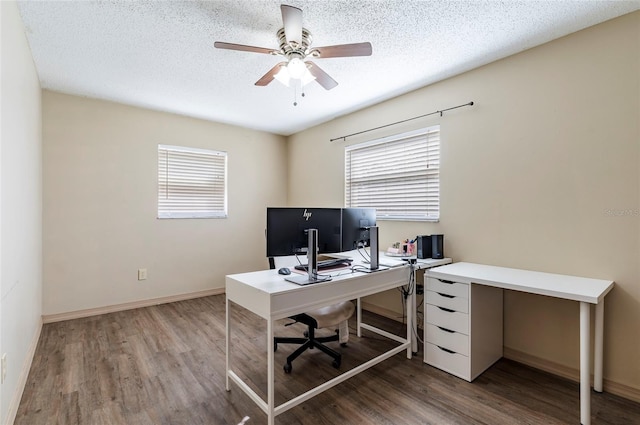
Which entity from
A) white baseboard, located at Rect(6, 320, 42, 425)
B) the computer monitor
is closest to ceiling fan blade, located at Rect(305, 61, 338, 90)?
the computer monitor

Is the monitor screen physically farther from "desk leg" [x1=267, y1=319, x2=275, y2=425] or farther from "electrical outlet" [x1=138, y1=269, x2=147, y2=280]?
"electrical outlet" [x1=138, y1=269, x2=147, y2=280]

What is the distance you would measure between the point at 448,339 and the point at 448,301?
281 mm

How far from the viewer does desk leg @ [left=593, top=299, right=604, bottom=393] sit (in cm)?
194

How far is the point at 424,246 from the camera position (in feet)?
9.26

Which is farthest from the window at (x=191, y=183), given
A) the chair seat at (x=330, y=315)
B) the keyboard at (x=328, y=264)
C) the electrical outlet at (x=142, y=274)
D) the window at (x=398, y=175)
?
the chair seat at (x=330, y=315)

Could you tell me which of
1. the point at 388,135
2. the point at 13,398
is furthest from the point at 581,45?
the point at 13,398

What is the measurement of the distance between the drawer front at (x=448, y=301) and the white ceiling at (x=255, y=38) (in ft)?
6.32

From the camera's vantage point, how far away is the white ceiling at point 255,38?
196 centimetres

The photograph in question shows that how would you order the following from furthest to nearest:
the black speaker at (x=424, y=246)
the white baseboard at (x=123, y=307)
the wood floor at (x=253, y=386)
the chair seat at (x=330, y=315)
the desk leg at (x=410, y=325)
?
the white baseboard at (x=123, y=307)
the black speaker at (x=424, y=246)
the desk leg at (x=410, y=325)
the chair seat at (x=330, y=315)
the wood floor at (x=253, y=386)

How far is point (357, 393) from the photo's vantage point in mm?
2049

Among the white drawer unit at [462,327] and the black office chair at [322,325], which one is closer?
the white drawer unit at [462,327]

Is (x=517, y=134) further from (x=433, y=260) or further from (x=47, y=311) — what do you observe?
(x=47, y=311)

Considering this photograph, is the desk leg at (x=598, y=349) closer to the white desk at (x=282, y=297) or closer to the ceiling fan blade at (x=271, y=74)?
the white desk at (x=282, y=297)

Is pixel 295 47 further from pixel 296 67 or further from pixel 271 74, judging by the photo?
pixel 271 74
